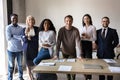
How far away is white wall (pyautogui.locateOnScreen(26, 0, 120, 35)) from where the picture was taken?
16.5ft

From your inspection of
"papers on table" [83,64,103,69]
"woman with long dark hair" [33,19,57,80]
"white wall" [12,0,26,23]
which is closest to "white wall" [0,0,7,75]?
"white wall" [12,0,26,23]

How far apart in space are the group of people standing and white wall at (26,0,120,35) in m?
1.34

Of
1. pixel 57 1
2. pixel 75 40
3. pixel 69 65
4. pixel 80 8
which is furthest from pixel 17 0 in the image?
pixel 69 65

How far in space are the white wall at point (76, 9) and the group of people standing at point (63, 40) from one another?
1341 millimetres

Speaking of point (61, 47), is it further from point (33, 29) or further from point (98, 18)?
point (98, 18)

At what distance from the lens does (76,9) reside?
5.14 meters

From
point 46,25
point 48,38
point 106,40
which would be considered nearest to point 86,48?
point 106,40

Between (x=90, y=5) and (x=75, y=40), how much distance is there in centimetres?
179

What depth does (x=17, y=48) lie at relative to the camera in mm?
4016

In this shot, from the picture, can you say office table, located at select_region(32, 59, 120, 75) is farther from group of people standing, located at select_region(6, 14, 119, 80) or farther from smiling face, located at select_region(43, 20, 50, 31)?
smiling face, located at select_region(43, 20, 50, 31)

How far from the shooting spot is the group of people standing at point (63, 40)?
3.59 m

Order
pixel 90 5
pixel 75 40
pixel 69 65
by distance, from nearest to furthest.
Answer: pixel 69 65, pixel 75 40, pixel 90 5

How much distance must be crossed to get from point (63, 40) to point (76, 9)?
5.72 ft

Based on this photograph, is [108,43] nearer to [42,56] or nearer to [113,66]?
[113,66]
